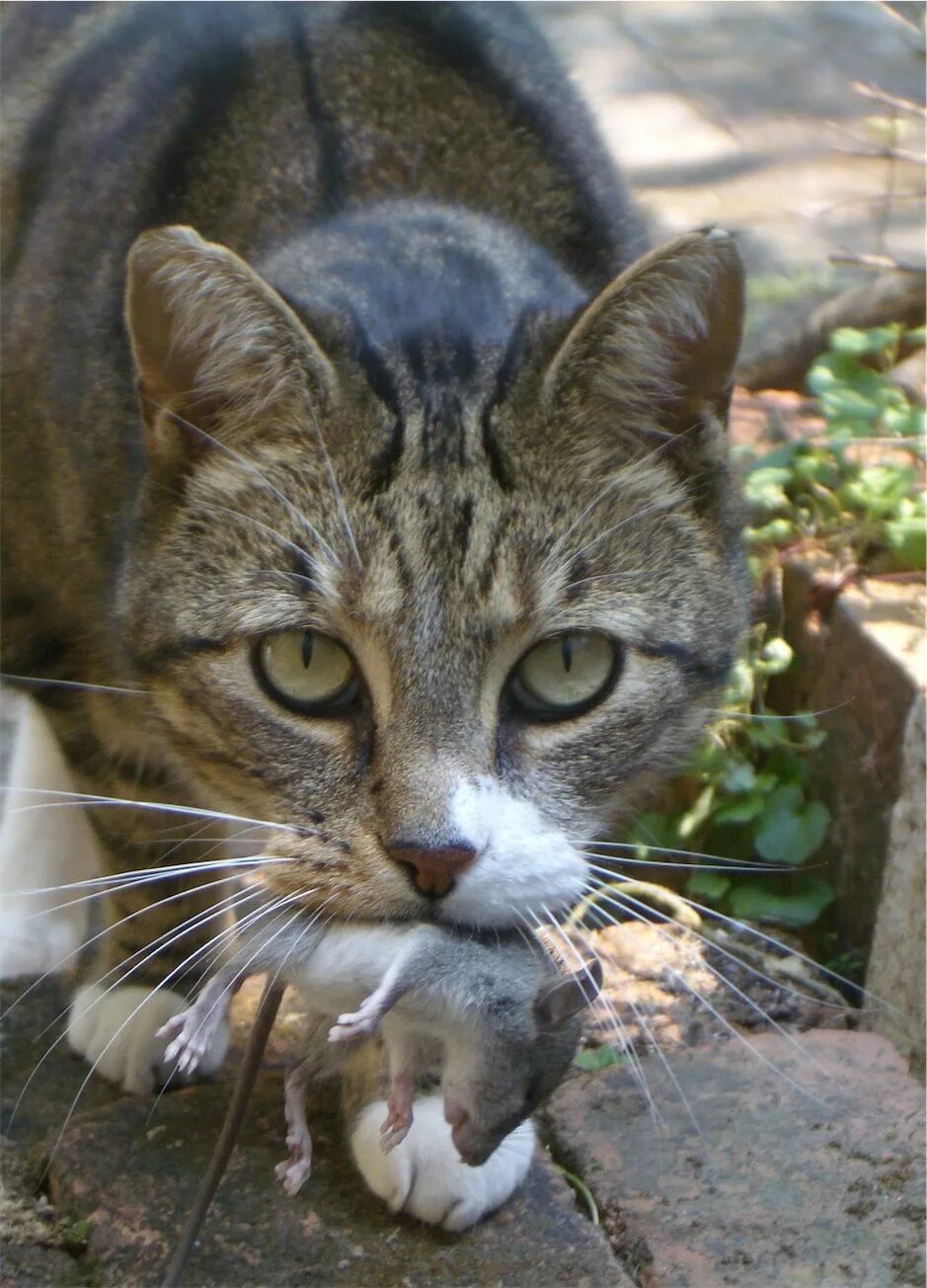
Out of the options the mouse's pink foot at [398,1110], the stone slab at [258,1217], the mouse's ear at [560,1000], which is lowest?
the stone slab at [258,1217]

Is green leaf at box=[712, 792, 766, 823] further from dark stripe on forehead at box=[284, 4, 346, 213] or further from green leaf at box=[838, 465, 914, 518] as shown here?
dark stripe on forehead at box=[284, 4, 346, 213]

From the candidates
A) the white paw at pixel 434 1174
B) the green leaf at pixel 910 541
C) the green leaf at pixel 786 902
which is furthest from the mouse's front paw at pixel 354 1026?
the green leaf at pixel 910 541

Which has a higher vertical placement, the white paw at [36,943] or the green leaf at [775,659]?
the green leaf at [775,659]

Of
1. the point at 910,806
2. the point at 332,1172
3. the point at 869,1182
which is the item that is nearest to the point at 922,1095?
the point at 869,1182

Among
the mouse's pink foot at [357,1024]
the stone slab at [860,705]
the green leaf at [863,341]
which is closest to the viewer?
the mouse's pink foot at [357,1024]

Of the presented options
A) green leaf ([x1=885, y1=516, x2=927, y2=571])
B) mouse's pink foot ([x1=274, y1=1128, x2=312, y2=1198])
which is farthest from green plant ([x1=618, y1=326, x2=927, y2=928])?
mouse's pink foot ([x1=274, y1=1128, x2=312, y2=1198])

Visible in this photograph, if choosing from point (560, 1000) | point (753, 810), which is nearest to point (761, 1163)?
point (560, 1000)

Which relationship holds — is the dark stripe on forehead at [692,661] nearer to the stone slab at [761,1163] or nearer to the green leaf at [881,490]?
the stone slab at [761,1163]

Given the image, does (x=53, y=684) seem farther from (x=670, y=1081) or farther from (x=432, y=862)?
(x=670, y=1081)
